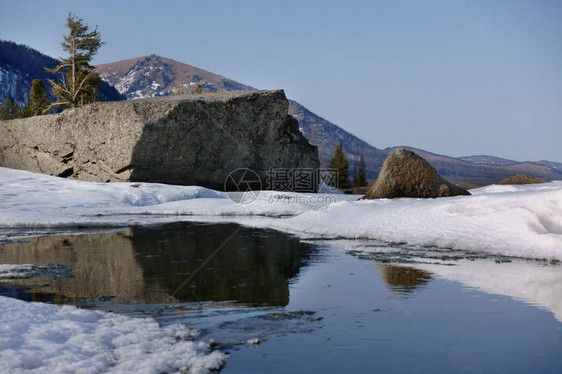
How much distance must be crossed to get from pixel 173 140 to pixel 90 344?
21617 millimetres

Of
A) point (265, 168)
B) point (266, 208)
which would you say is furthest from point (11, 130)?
point (266, 208)

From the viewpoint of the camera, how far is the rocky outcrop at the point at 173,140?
2394 centimetres

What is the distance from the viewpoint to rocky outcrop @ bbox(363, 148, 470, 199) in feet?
45.9

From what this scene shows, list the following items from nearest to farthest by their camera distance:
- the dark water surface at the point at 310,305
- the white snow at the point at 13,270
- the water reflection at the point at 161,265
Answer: the dark water surface at the point at 310,305 → the water reflection at the point at 161,265 → the white snow at the point at 13,270

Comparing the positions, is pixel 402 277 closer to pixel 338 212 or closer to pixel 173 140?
pixel 338 212

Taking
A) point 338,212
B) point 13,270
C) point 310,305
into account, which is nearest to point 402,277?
point 310,305

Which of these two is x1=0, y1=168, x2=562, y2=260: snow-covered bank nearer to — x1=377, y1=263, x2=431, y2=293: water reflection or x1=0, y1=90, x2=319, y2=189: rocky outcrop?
x1=377, y1=263, x2=431, y2=293: water reflection

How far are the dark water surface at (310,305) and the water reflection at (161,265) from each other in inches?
0.8

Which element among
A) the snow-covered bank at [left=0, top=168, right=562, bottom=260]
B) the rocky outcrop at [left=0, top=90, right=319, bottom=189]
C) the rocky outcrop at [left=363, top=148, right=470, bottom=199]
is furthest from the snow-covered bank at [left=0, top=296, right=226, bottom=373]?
the rocky outcrop at [left=0, top=90, right=319, bottom=189]

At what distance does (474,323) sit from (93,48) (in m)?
38.8

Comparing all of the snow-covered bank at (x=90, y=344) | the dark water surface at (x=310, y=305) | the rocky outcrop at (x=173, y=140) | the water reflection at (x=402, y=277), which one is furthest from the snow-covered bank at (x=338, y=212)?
the snow-covered bank at (x=90, y=344)

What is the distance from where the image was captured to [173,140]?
24.0m

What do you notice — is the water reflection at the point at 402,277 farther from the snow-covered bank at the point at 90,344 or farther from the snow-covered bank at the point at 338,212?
the snow-covered bank at the point at 90,344

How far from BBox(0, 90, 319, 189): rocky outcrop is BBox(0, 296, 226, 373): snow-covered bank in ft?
68.4
